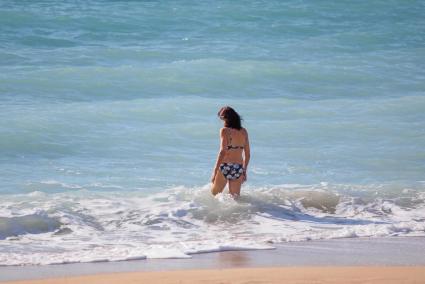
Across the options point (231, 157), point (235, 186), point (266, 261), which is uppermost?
point (231, 157)

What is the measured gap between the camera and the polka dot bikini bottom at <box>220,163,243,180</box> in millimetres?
11391

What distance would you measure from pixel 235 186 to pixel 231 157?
425mm

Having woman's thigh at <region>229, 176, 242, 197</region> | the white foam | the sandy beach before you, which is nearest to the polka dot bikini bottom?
woman's thigh at <region>229, 176, 242, 197</region>

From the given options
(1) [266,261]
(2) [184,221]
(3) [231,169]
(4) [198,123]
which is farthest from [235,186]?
→ (4) [198,123]

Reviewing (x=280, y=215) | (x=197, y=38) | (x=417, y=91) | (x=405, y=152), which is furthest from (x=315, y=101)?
(x=280, y=215)

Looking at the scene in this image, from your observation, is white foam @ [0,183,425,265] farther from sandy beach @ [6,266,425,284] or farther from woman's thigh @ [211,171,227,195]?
sandy beach @ [6,266,425,284]

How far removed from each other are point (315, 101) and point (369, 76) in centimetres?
291

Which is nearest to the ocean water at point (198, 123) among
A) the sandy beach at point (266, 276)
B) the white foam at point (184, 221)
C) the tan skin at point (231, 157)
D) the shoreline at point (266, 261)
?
the white foam at point (184, 221)

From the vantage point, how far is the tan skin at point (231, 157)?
11.3m

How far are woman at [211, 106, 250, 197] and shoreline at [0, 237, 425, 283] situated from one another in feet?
5.68

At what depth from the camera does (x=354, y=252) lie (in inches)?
373

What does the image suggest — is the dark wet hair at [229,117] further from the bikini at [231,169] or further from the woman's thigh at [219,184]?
the woman's thigh at [219,184]

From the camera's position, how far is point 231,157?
11.4 m

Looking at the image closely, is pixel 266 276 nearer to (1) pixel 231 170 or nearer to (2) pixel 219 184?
(1) pixel 231 170
